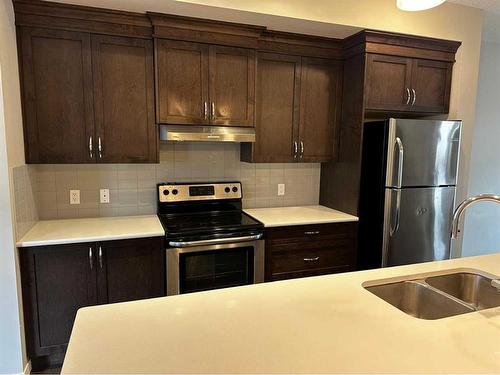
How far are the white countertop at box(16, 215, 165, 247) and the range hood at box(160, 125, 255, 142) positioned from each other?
0.67m

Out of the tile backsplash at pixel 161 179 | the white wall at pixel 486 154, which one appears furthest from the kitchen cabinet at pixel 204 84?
the white wall at pixel 486 154

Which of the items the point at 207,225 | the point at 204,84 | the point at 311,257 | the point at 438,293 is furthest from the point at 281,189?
the point at 438,293

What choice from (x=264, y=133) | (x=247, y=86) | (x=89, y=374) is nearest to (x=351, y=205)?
(x=264, y=133)

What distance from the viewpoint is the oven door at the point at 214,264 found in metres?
2.37

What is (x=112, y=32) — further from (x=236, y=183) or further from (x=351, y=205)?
(x=351, y=205)

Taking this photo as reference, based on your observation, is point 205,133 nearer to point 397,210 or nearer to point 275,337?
point 397,210

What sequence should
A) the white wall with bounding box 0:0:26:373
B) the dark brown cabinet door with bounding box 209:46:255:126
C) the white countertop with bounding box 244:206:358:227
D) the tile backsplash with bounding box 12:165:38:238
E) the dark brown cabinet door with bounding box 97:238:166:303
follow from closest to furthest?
the white wall with bounding box 0:0:26:373 → the tile backsplash with bounding box 12:165:38:238 → the dark brown cabinet door with bounding box 97:238:166:303 → the dark brown cabinet door with bounding box 209:46:255:126 → the white countertop with bounding box 244:206:358:227

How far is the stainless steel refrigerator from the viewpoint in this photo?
265 centimetres

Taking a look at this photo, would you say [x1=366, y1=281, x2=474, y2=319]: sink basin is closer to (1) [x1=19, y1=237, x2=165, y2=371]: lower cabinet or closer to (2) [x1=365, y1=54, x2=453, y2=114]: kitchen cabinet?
→ (1) [x1=19, y1=237, x2=165, y2=371]: lower cabinet

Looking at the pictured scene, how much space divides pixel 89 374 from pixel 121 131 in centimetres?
193

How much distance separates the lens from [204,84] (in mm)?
2580

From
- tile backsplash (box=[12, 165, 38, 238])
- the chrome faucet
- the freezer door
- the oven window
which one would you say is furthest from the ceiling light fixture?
tile backsplash (box=[12, 165, 38, 238])

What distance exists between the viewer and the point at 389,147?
2633 mm

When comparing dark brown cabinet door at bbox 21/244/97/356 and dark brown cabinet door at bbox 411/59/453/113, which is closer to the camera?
dark brown cabinet door at bbox 21/244/97/356
